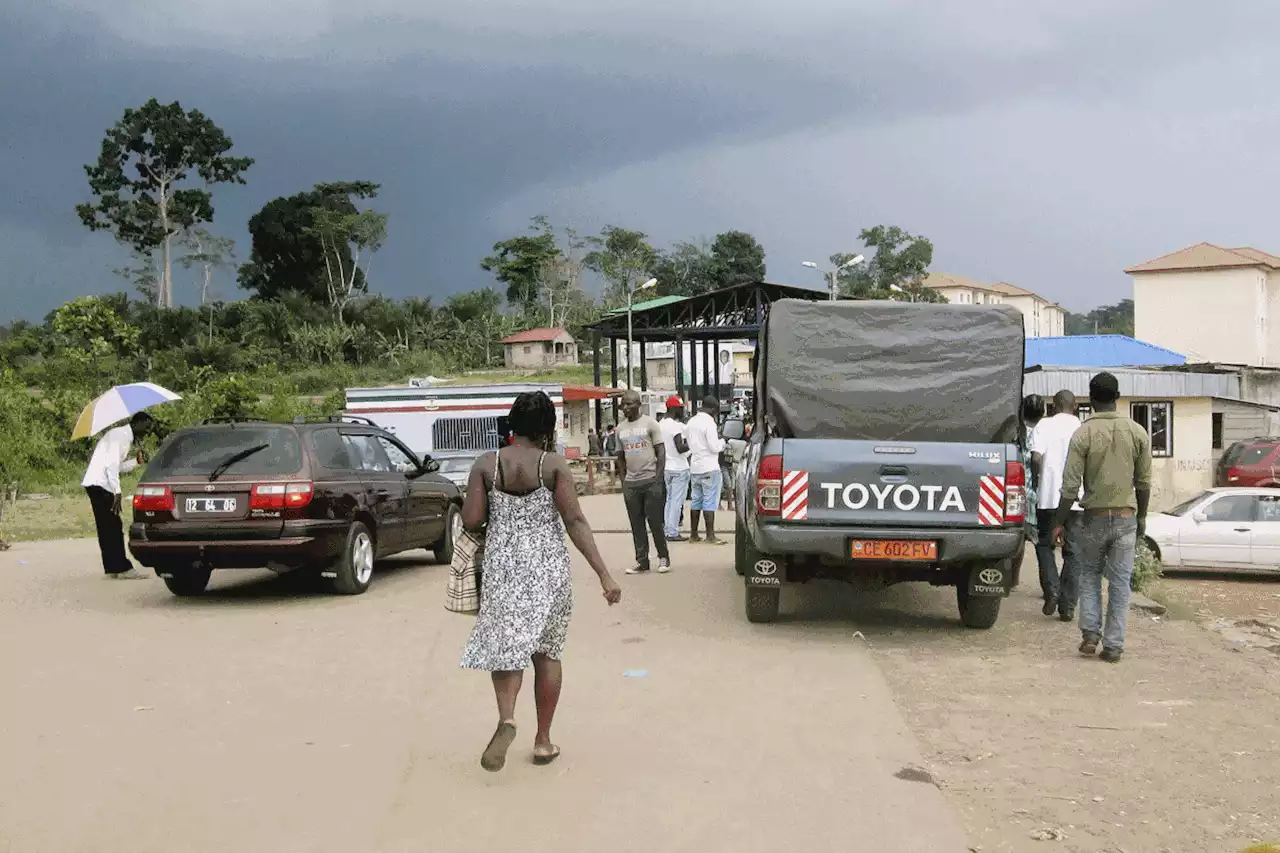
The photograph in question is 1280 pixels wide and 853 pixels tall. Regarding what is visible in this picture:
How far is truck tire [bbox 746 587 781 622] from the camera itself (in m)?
9.27

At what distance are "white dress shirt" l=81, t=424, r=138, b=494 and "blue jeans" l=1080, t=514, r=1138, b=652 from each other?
9203 millimetres

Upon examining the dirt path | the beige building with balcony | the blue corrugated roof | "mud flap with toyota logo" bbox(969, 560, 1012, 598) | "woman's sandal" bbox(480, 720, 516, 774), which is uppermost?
the beige building with balcony

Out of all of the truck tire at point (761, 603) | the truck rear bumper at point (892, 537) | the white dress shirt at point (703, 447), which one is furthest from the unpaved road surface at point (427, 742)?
the white dress shirt at point (703, 447)

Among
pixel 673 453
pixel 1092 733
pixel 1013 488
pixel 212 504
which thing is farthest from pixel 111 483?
pixel 1092 733

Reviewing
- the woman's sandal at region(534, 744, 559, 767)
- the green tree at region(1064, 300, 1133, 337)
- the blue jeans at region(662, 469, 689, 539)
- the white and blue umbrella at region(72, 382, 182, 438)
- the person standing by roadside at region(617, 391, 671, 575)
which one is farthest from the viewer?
the green tree at region(1064, 300, 1133, 337)

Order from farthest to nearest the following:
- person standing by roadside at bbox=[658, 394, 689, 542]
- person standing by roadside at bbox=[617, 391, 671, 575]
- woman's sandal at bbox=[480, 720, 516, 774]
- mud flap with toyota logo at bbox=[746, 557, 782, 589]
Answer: person standing by roadside at bbox=[658, 394, 689, 542] < person standing by roadside at bbox=[617, 391, 671, 575] < mud flap with toyota logo at bbox=[746, 557, 782, 589] < woman's sandal at bbox=[480, 720, 516, 774]

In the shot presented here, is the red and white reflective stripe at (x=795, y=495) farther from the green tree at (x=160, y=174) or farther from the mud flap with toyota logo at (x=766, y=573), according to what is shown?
the green tree at (x=160, y=174)

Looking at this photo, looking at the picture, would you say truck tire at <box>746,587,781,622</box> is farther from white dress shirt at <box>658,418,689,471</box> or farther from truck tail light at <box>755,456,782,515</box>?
white dress shirt at <box>658,418,689,471</box>

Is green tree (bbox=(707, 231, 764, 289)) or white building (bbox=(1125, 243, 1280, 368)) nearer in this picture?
white building (bbox=(1125, 243, 1280, 368))

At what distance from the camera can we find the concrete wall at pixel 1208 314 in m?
64.4

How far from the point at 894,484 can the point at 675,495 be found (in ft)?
21.9

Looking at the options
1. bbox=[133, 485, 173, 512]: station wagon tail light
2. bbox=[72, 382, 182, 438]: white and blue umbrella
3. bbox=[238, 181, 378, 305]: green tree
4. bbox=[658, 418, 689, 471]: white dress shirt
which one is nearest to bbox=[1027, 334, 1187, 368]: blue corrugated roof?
bbox=[658, 418, 689, 471]: white dress shirt

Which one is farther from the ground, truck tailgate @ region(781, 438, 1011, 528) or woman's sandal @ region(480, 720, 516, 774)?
truck tailgate @ region(781, 438, 1011, 528)

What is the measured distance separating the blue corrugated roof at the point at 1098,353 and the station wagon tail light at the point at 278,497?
3644cm
